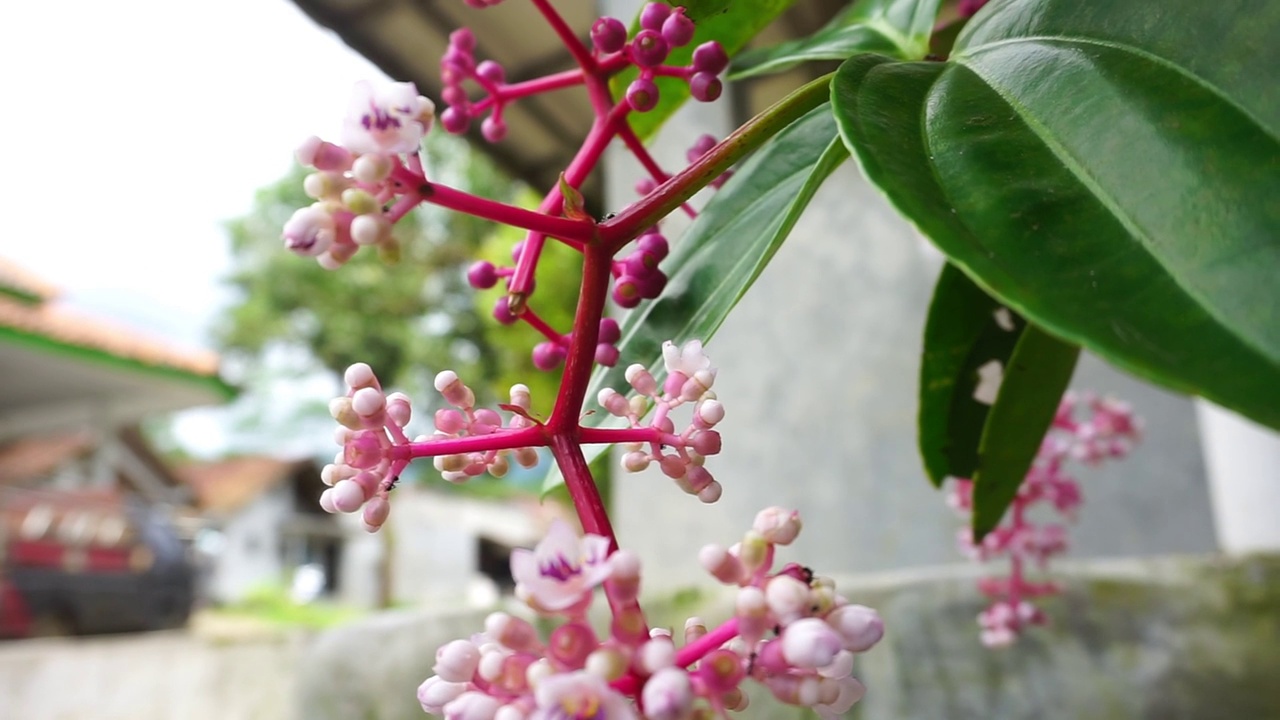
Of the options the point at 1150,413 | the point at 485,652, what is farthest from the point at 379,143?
the point at 1150,413

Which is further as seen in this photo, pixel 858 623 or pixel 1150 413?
pixel 1150 413

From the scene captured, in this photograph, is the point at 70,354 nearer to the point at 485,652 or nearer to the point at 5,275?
the point at 5,275

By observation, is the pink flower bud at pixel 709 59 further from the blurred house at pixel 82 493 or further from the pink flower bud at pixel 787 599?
the blurred house at pixel 82 493

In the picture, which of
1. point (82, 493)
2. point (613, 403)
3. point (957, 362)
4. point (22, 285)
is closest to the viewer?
point (613, 403)

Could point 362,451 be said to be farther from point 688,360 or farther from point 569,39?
point 569,39

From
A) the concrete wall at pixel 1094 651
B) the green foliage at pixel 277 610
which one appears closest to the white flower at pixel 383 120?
the concrete wall at pixel 1094 651

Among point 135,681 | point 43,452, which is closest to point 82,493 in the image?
point 135,681

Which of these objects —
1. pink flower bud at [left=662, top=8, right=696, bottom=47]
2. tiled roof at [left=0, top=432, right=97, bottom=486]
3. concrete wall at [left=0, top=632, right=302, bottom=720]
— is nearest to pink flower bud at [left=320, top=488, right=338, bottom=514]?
pink flower bud at [left=662, top=8, right=696, bottom=47]
